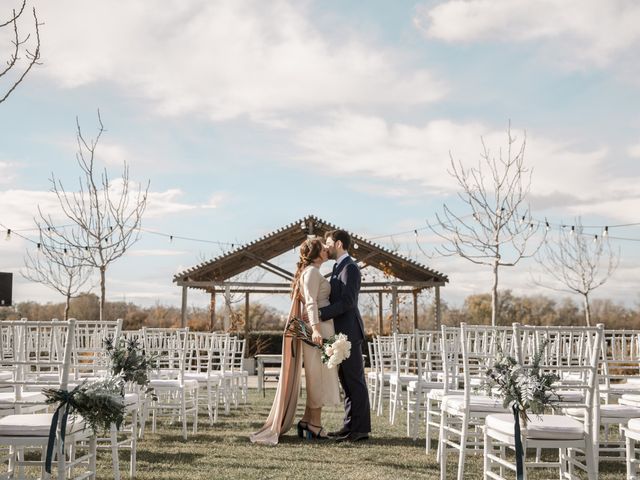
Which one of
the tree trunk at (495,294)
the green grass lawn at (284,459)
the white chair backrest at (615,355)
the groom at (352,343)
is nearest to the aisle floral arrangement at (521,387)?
the white chair backrest at (615,355)

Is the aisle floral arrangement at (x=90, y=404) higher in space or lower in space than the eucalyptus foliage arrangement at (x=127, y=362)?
lower

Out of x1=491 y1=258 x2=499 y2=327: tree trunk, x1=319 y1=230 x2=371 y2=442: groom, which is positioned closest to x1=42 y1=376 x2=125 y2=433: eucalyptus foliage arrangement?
x1=319 y1=230 x2=371 y2=442: groom

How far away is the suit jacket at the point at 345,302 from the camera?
6809mm

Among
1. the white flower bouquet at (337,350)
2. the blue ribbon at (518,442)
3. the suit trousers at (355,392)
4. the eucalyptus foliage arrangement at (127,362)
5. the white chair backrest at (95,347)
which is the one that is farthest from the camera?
the suit trousers at (355,392)

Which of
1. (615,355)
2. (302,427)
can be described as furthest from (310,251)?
(615,355)

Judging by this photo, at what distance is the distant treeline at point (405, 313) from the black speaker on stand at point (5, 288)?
23.2 ft

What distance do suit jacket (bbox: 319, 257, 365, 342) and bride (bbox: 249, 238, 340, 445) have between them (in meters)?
0.09

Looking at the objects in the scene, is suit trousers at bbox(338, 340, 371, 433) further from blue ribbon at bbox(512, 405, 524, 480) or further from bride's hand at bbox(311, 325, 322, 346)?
blue ribbon at bbox(512, 405, 524, 480)

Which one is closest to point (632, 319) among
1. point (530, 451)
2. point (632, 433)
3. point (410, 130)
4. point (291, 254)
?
point (291, 254)

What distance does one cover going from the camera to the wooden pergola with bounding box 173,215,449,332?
17.7 m

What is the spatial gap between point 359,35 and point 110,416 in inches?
213

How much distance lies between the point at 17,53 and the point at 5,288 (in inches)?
546

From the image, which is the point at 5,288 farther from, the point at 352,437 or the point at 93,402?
the point at 93,402

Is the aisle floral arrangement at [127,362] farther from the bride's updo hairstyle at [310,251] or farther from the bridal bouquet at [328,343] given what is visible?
the bride's updo hairstyle at [310,251]
